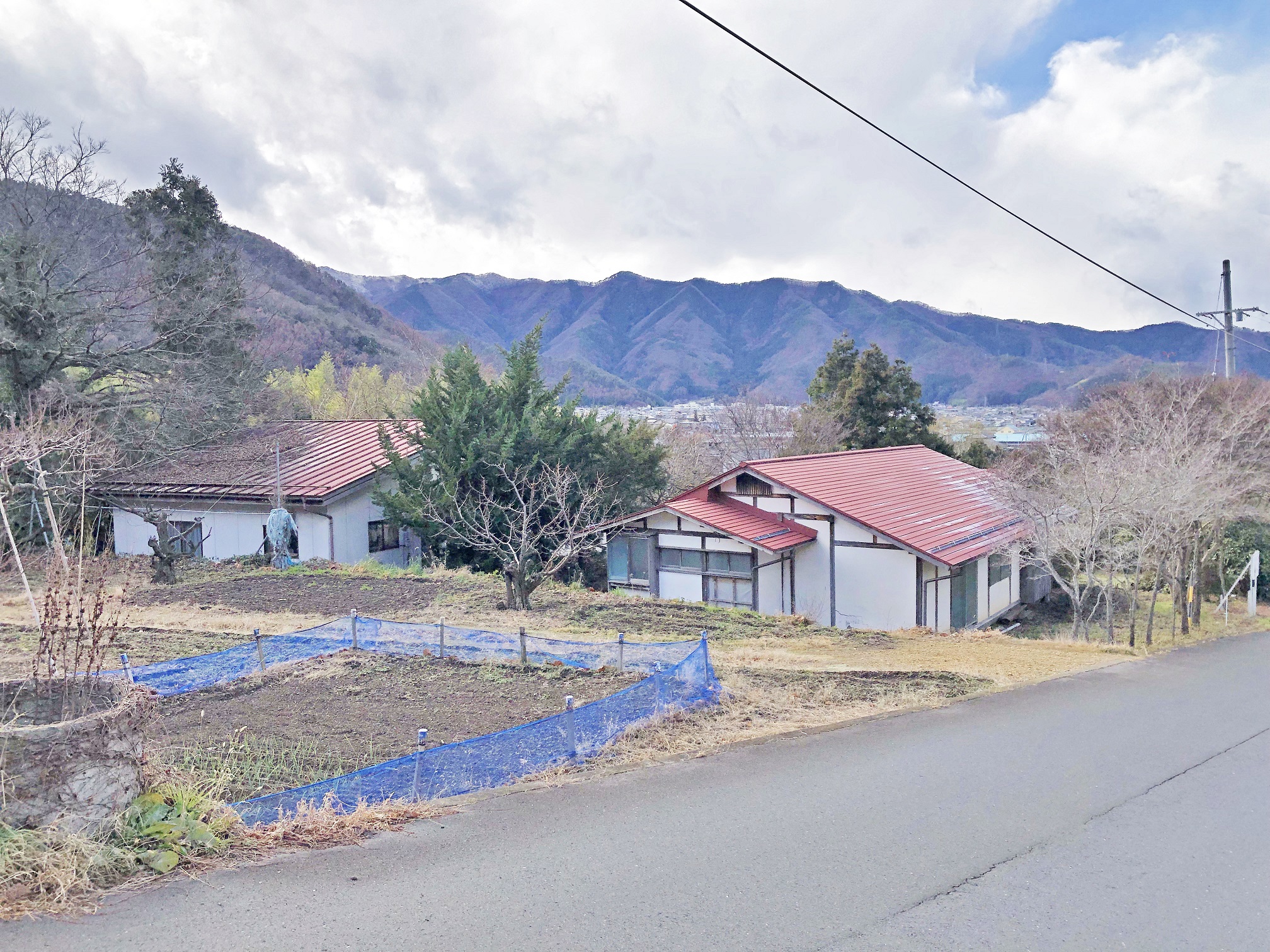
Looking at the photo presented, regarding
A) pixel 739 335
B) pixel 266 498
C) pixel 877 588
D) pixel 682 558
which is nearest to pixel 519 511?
pixel 682 558

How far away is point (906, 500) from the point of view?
65.6 feet

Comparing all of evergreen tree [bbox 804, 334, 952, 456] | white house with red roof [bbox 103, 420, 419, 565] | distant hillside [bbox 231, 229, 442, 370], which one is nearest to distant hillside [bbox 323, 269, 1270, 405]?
distant hillside [bbox 231, 229, 442, 370]

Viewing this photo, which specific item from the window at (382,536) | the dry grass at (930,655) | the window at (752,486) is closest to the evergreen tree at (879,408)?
the window at (752,486)

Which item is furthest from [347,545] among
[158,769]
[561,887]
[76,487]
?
[561,887]

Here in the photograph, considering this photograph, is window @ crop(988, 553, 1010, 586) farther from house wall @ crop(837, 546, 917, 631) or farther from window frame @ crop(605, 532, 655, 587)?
window frame @ crop(605, 532, 655, 587)

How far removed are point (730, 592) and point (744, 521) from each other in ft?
5.38

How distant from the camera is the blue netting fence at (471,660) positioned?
18.4ft

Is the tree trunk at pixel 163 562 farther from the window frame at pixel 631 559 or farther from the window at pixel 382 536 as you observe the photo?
the window frame at pixel 631 559

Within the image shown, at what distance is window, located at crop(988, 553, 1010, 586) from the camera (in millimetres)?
→ 20062

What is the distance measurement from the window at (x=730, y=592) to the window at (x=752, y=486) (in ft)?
7.34

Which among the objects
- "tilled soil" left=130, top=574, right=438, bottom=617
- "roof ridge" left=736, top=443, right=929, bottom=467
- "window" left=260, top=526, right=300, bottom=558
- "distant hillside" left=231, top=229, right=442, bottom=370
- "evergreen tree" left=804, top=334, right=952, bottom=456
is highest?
"distant hillside" left=231, top=229, right=442, bottom=370

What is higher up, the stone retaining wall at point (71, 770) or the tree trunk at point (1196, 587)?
the stone retaining wall at point (71, 770)

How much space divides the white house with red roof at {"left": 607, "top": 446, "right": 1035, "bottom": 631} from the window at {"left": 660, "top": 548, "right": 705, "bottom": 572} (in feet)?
0.09

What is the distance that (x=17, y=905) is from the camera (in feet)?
13.1
